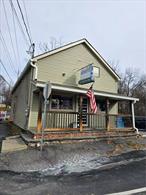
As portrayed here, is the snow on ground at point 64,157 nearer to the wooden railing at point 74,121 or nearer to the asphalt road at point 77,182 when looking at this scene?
the asphalt road at point 77,182

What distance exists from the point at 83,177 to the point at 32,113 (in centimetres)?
700

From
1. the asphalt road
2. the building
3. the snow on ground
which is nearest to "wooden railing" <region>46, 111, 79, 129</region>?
the building

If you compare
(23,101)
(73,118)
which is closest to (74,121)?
(73,118)

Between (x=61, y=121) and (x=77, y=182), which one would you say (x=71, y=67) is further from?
(x=77, y=182)

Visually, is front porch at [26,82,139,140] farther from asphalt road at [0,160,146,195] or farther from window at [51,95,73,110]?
asphalt road at [0,160,146,195]

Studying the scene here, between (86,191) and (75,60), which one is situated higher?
(75,60)

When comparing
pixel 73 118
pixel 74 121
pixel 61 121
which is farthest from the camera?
pixel 73 118

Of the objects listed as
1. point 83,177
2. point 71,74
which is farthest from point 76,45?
point 83,177

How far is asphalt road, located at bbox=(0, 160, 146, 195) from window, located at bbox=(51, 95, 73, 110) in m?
6.98

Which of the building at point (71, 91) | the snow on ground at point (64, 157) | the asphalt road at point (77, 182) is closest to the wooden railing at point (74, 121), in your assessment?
the building at point (71, 91)

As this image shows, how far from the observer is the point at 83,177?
18.3 ft

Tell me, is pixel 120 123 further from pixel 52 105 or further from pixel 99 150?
pixel 99 150

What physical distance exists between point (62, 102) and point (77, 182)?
317 inches

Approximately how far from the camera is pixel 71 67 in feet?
45.8
